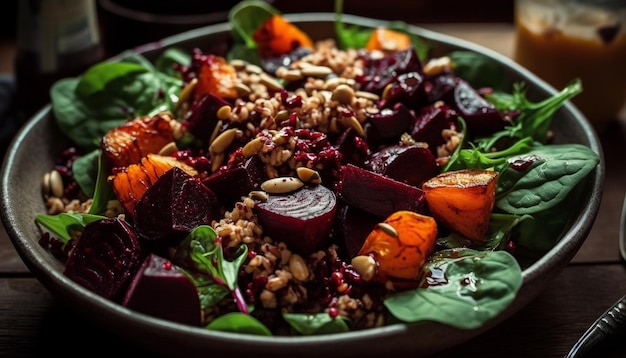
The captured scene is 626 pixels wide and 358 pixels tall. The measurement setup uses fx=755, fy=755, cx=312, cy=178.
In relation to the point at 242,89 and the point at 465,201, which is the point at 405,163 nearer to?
the point at 465,201

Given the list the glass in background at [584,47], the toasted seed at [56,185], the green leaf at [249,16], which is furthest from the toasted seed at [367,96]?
the glass in background at [584,47]

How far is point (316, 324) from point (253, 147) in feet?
2.06

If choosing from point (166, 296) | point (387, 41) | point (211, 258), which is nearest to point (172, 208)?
point (211, 258)

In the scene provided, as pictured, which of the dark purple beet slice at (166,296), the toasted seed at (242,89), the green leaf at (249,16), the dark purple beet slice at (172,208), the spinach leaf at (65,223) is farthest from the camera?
the green leaf at (249,16)

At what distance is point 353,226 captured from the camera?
7.22ft

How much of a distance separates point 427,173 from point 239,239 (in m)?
0.66

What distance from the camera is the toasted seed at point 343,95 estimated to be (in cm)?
250

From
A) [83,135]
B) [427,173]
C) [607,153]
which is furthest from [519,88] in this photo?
[83,135]

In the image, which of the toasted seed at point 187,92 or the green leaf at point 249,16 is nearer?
the toasted seed at point 187,92

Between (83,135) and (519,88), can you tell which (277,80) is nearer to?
(83,135)

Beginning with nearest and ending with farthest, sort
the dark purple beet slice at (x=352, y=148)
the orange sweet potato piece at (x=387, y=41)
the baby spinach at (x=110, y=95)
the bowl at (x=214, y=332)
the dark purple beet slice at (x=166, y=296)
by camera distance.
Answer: the bowl at (x=214, y=332)
the dark purple beet slice at (x=166, y=296)
the dark purple beet slice at (x=352, y=148)
the baby spinach at (x=110, y=95)
the orange sweet potato piece at (x=387, y=41)

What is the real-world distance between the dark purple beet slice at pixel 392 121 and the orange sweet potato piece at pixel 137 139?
2.32 feet

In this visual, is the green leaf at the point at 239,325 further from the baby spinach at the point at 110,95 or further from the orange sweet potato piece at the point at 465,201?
the baby spinach at the point at 110,95

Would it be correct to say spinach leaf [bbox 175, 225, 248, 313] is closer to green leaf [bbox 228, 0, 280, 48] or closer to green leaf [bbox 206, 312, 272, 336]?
green leaf [bbox 206, 312, 272, 336]
